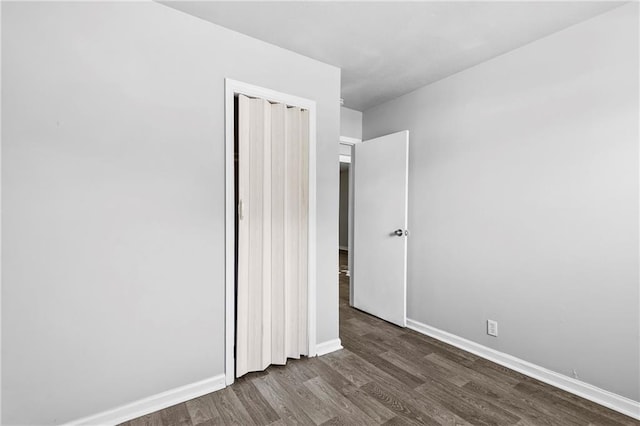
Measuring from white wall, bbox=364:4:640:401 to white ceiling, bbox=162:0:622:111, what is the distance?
24cm

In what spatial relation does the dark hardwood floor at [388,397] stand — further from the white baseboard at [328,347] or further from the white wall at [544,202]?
the white wall at [544,202]

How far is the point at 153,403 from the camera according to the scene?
1.85 metres

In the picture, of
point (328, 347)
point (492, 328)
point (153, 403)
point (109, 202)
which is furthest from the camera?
point (328, 347)

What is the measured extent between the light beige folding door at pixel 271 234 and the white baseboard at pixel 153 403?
0.20 m

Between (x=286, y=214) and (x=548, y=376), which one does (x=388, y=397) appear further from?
(x=286, y=214)

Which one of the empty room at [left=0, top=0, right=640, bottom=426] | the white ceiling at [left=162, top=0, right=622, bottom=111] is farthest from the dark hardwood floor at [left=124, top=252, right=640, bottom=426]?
the white ceiling at [left=162, top=0, right=622, bottom=111]

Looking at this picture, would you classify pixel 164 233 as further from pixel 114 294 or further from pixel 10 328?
pixel 10 328

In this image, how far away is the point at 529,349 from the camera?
230 cm

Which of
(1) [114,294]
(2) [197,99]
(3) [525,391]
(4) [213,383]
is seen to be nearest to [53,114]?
(2) [197,99]

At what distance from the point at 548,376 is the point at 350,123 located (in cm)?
305

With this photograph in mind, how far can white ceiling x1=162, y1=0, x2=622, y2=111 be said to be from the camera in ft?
6.15

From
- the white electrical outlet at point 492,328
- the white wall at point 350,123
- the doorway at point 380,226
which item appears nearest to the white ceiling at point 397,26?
the doorway at point 380,226

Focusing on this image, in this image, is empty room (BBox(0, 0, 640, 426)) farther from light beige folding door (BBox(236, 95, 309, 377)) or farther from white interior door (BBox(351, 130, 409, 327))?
white interior door (BBox(351, 130, 409, 327))


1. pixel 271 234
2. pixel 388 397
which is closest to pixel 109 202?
pixel 271 234
